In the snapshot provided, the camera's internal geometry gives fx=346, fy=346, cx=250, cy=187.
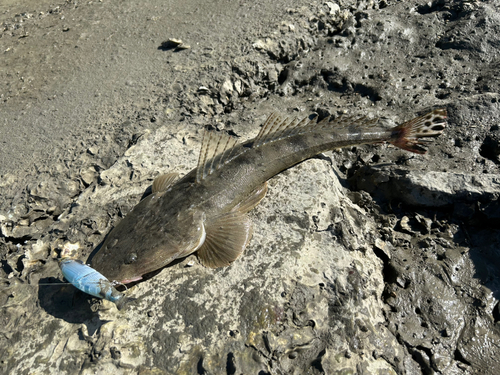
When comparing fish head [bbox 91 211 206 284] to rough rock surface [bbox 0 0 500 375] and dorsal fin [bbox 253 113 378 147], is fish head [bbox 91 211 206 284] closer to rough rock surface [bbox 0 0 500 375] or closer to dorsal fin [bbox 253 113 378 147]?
rough rock surface [bbox 0 0 500 375]

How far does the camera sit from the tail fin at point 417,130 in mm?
4145

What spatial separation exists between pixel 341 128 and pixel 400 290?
76.4 inches

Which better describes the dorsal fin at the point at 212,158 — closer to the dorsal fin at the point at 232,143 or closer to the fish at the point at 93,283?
the dorsal fin at the point at 232,143

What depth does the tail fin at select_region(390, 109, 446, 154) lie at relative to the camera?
4.14 metres

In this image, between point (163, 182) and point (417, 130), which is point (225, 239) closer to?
point (163, 182)

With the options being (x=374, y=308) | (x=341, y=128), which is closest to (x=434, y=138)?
(x=341, y=128)

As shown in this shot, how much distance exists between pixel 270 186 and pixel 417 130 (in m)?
1.94

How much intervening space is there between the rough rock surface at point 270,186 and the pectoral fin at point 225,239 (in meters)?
0.10

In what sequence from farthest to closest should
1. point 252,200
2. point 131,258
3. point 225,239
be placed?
point 252,200, point 225,239, point 131,258

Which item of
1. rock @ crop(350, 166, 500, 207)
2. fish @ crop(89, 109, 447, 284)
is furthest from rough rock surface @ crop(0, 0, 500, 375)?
fish @ crop(89, 109, 447, 284)

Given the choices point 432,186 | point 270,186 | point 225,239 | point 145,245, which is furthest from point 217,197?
point 432,186

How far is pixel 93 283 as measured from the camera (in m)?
2.81

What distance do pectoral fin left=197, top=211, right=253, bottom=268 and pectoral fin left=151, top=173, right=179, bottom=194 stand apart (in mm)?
700

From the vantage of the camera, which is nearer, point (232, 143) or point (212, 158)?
point (212, 158)
